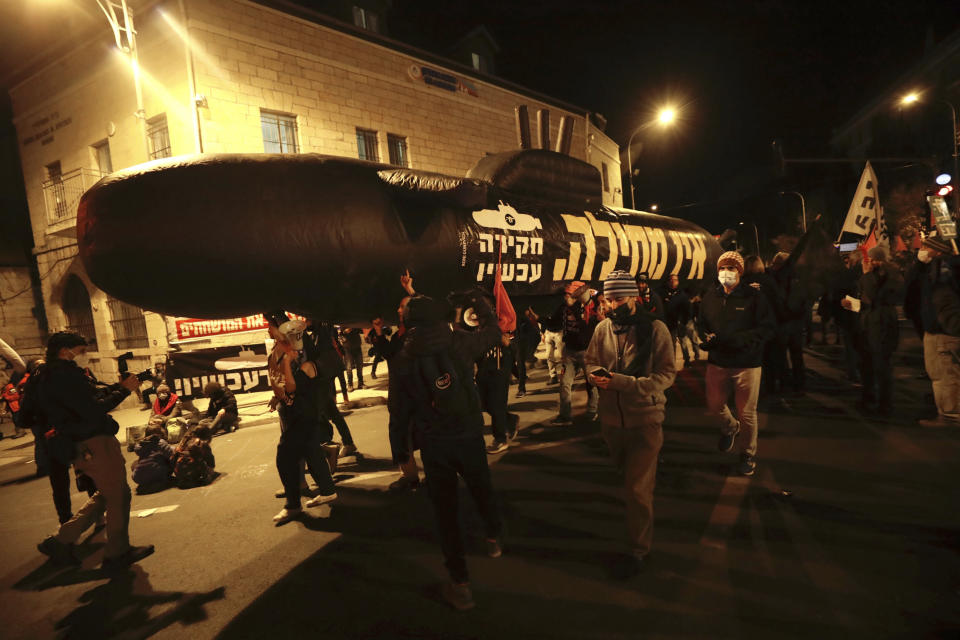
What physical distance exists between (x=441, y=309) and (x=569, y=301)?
3699mm

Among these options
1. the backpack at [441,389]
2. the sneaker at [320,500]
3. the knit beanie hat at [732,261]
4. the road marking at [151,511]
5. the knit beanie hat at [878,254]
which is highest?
the knit beanie hat at [732,261]

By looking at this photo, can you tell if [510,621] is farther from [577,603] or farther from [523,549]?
[523,549]

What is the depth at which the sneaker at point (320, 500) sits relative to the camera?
461 centimetres

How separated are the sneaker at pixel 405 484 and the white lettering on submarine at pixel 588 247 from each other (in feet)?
6.81

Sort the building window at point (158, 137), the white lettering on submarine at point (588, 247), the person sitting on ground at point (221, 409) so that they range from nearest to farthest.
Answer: the white lettering on submarine at point (588, 247)
the person sitting on ground at point (221, 409)
the building window at point (158, 137)

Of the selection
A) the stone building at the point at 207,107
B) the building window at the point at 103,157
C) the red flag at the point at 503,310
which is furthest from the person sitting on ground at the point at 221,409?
the building window at the point at 103,157

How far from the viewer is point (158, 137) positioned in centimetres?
1151

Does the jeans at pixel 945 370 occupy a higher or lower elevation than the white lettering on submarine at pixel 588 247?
lower

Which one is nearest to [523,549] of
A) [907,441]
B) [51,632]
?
[51,632]

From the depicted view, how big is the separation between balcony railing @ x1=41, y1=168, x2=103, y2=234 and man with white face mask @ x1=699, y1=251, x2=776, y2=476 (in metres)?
15.2

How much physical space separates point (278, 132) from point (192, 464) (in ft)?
30.3

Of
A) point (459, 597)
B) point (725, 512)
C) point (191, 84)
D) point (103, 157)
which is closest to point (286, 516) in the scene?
point (459, 597)

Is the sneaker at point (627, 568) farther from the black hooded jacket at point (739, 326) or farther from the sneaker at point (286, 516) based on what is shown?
the sneaker at point (286, 516)

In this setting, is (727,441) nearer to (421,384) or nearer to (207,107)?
(421,384)
